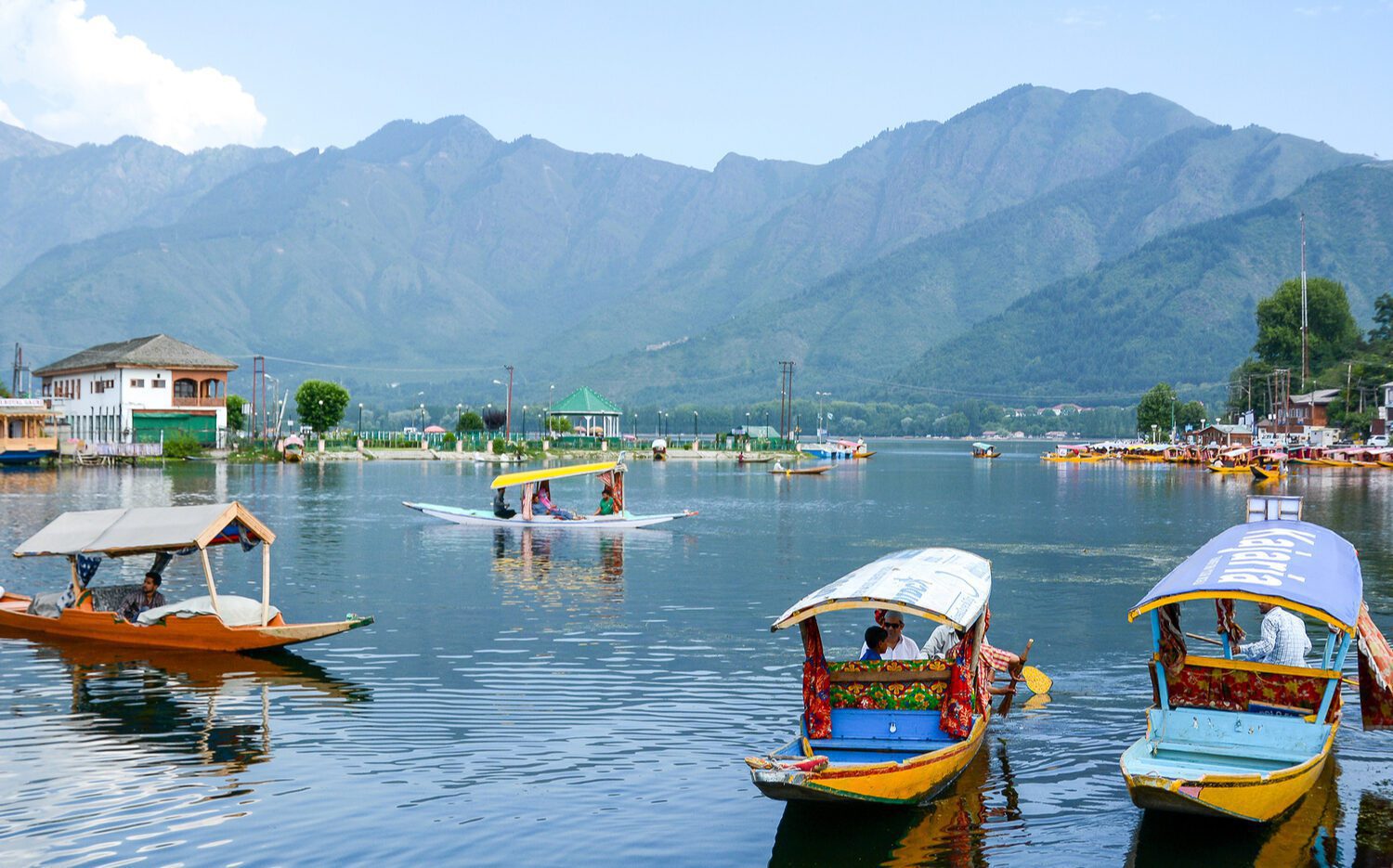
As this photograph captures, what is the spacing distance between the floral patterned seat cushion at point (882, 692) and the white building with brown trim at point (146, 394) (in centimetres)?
10266

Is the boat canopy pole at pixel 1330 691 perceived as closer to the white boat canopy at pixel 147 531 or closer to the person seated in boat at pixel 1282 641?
the person seated in boat at pixel 1282 641

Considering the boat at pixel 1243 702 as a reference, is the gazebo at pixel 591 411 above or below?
above

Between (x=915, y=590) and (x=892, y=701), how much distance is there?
151 cm

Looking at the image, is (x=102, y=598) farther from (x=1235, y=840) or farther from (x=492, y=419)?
(x=492, y=419)

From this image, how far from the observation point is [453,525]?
2343 inches

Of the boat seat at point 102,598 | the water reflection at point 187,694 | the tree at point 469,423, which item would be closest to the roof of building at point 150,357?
the tree at point 469,423

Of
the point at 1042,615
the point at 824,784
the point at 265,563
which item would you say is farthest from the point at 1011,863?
the point at 1042,615

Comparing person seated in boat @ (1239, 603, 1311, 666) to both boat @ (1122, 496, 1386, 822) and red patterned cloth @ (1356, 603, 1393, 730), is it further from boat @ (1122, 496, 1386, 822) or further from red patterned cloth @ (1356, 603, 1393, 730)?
red patterned cloth @ (1356, 603, 1393, 730)

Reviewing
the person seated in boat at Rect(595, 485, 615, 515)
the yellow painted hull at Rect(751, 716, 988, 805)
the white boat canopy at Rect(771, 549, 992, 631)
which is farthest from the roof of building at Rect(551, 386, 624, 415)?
the yellow painted hull at Rect(751, 716, 988, 805)

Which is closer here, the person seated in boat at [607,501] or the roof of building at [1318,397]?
the person seated in boat at [607,501]

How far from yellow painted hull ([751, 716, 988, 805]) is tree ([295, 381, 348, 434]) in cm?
12490

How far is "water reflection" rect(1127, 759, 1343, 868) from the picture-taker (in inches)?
609

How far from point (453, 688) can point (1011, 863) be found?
469 inches

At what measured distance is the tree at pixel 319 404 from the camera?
13575 centimetres
